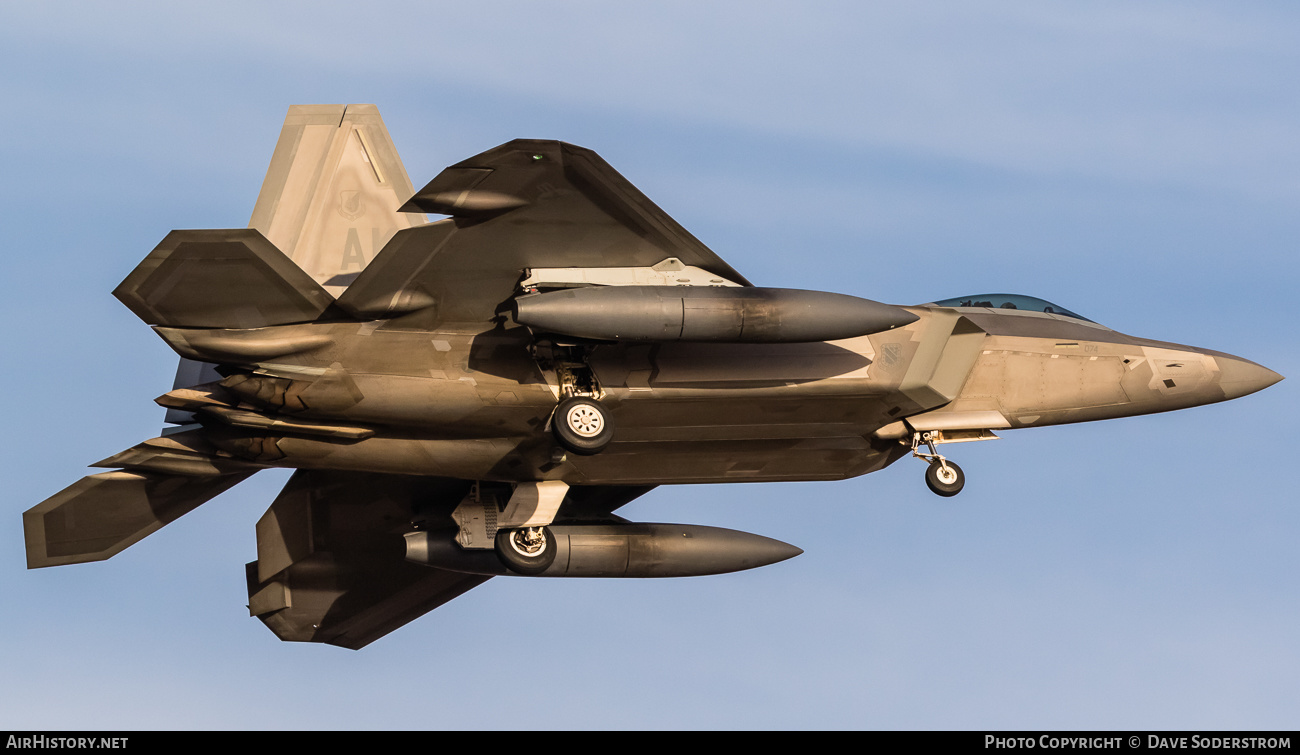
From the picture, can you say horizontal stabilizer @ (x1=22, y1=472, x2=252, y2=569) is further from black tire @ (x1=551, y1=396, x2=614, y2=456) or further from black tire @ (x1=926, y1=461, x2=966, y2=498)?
black tire @ (x1=926, y1=461, x2=966, y2=498)

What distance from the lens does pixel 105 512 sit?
20.0 m

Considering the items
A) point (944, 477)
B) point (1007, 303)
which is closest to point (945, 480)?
point (944, 477)

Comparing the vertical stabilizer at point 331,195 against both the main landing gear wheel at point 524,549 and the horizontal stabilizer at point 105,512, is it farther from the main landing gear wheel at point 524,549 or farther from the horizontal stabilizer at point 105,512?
the main landing gear wheel at point 524,549

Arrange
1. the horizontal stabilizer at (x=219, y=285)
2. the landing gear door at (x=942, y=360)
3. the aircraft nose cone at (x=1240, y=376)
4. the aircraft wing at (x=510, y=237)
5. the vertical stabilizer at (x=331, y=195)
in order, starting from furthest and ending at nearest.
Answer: the aircraft nose cone at (x=1240, y=376) → the vertical stabilizer at (x=331, y=195) → the landing gear door at (x=942, y=360) → the aircraft wing at (x=510, y=237) → the horizontal stabilizer at (x=219, y=285)

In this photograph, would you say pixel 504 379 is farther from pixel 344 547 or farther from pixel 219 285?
pixel 344 547

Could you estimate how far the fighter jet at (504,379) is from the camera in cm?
1739

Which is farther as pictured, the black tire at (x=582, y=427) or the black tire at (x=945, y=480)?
the black tire at (x=945, y=480)

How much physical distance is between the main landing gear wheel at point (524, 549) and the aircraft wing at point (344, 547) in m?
1.51

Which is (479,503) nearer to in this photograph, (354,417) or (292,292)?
(354,417)

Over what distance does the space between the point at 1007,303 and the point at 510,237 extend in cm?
762

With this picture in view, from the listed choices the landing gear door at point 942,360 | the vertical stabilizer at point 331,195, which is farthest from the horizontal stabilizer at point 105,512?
the landing gear door at point 942,360

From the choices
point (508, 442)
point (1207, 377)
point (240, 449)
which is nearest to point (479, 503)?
point (508, 442)

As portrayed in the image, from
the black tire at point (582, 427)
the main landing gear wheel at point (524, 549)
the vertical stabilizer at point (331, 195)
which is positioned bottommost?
the main landing gear wheel at point (524, 549)

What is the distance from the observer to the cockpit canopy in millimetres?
21547
